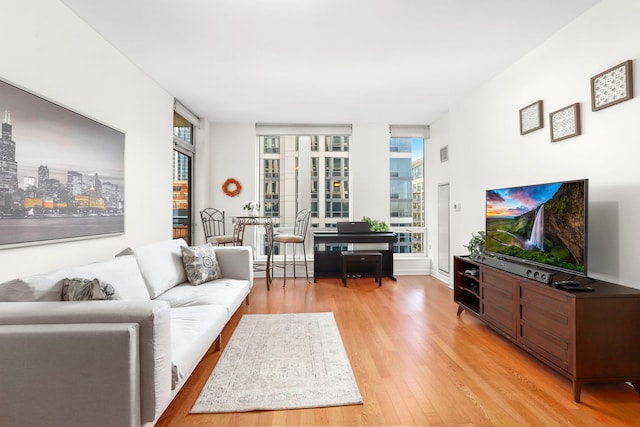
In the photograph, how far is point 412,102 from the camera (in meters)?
4.65

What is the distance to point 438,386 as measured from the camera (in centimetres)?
207

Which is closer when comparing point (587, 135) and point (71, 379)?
point (71, 379)

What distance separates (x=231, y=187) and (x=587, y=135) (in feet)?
15.5

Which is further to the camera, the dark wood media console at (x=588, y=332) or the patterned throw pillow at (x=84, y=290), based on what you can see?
the dark wood media console at (x=588, y=332)

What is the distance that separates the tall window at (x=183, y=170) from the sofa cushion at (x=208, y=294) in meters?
2.04

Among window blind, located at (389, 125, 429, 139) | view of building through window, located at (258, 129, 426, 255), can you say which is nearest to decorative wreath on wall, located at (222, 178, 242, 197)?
view of building through window, located at (258, 129, 426, 255)

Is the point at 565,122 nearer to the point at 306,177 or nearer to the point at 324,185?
the point at 324,185

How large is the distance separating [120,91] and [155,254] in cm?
161

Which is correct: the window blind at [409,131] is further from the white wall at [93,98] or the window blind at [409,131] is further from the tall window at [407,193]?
the white wall at [93,98]

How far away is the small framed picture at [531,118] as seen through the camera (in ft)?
9.80

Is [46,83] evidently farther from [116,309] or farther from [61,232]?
[116,309]

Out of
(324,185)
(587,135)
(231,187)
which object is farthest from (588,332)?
(231,187)

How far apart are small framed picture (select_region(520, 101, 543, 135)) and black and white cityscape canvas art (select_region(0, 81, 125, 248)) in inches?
152

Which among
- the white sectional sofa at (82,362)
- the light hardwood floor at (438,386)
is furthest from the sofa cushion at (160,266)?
the white sectional sofa at (82,362)
